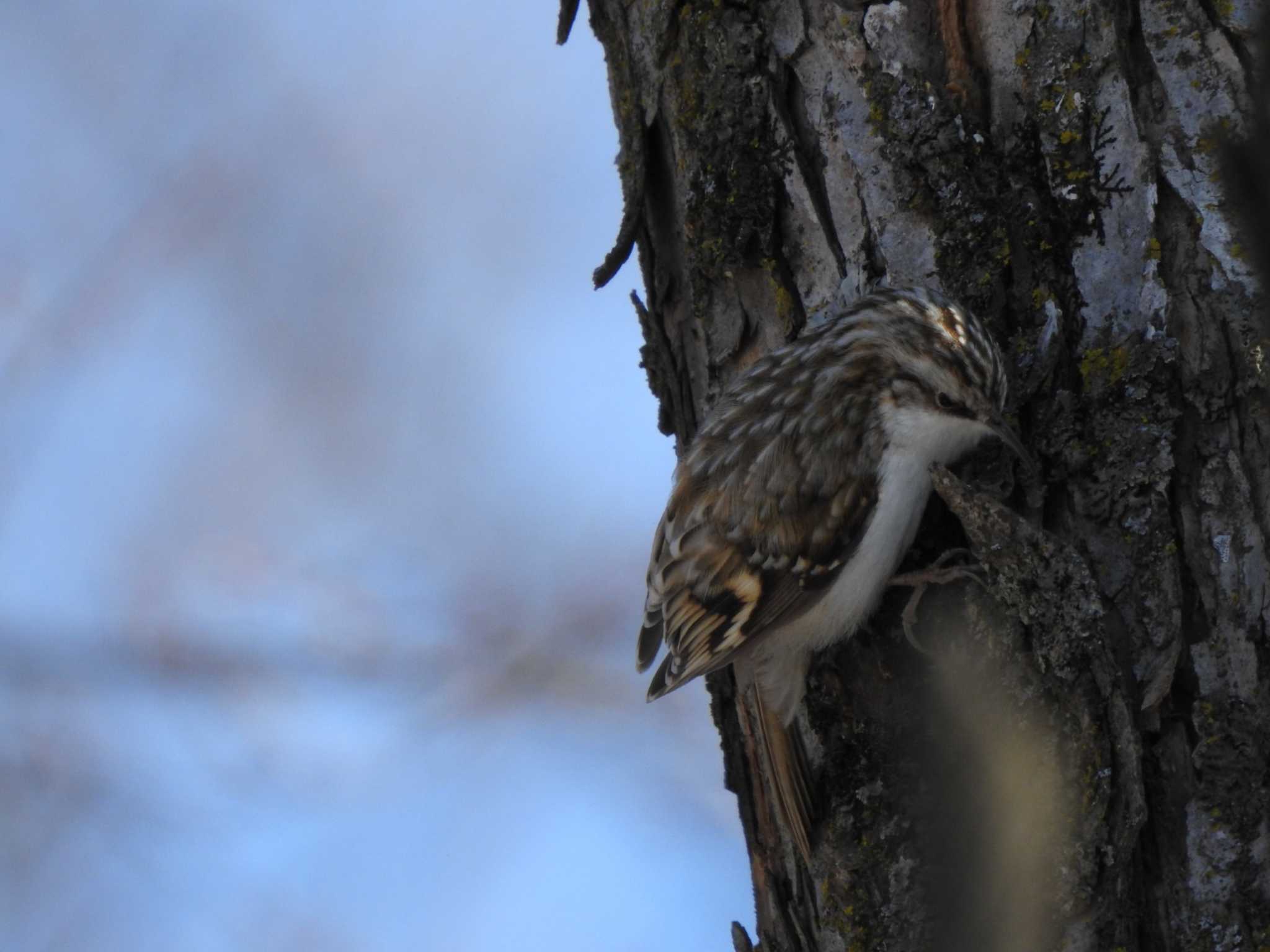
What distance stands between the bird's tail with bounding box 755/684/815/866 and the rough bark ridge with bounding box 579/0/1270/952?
2 centimetres

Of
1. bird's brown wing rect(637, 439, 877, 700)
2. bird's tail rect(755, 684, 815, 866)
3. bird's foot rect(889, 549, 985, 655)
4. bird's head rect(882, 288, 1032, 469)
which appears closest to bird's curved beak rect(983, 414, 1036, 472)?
bird's head rect(882, 288, 1032, 469)

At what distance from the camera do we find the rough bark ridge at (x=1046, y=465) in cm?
151

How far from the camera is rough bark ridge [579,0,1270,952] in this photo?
1.51 meters

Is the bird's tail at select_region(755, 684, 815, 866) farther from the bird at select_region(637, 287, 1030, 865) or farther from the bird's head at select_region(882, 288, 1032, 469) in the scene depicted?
the bird's head at select_region(882, 288, 1032, 469)

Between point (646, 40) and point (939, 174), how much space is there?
0.62 metres

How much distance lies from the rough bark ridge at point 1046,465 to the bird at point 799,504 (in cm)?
6

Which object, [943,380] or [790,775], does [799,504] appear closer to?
[943,380]

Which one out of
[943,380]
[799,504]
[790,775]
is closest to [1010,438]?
[943,380]

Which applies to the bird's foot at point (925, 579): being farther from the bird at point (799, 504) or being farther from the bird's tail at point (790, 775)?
the bird's tail at point (790, 775)

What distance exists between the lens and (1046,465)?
1703mm

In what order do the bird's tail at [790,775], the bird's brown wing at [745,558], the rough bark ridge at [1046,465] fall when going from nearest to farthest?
the rough bark ridge at [1046,465]
the bird's tail at [790,775]
the bird's brown wing at [745,558]

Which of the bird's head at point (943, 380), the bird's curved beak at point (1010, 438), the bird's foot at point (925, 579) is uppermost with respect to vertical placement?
the bird's head at point (943, 380)

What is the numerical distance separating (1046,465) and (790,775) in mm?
546

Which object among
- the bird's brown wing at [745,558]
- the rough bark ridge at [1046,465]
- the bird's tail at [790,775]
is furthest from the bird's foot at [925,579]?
the bird's tail at [790,775]
